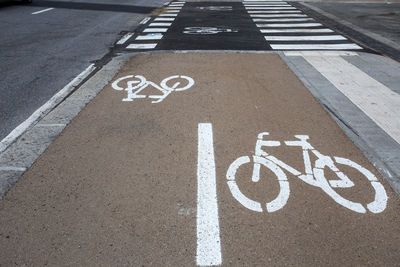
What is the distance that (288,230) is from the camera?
11.1 ft

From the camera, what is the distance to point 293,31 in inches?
522

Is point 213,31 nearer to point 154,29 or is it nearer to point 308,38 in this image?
point 154,29

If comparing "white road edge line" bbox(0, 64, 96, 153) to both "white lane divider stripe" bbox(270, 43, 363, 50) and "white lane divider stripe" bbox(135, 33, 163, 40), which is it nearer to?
"white lane divider stripe" bbox(135, 33, 163, 40)

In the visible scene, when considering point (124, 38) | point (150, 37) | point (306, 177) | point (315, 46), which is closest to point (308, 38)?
point (315, 46)

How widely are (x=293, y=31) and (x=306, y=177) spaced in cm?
1033

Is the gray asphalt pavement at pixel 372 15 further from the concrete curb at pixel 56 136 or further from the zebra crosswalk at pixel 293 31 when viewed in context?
the concrete curb at pixel 56 136

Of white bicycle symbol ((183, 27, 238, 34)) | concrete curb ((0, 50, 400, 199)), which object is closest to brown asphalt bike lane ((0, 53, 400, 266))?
concrete curb ((0, 50, 400, 199))

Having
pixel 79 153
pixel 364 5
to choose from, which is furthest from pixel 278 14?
pixel 79 153

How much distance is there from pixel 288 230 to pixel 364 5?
68.6ft

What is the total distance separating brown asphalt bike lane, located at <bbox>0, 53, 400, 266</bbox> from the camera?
314cm

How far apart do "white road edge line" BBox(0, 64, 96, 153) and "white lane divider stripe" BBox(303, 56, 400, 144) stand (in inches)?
217

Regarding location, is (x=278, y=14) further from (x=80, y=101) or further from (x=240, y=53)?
(x=80, y=101)

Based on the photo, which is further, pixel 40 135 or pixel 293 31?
pixel 293 31

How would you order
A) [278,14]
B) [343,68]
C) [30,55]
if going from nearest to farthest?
1. [343,68]
2. [30,55]
3. [278,14]
